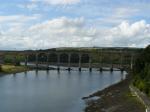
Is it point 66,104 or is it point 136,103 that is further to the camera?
point 66,104

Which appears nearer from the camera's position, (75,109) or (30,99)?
(75,109)

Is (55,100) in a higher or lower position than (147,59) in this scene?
lower

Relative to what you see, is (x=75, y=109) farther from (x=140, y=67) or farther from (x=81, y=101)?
(x=140, y=67)

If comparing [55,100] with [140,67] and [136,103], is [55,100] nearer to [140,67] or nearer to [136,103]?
[136,103]

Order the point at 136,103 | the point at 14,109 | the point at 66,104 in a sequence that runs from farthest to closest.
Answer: the point at 66,104
the point at 14,109
the point at 136,103

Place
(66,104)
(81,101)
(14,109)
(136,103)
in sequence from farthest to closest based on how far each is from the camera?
(81,101)
(66,104)
(14,109)
(136,103)

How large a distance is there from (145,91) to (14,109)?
69.9 feet

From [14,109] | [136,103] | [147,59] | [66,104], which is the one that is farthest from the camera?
[147,59]

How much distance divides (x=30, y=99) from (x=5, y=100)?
14.9ft

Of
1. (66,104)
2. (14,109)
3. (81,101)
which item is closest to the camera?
(14,109)

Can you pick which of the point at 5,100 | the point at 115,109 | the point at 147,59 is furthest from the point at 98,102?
the point at 147,59

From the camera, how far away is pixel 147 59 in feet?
346

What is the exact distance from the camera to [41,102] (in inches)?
3034

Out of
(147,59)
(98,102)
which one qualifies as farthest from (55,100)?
(147,59)
